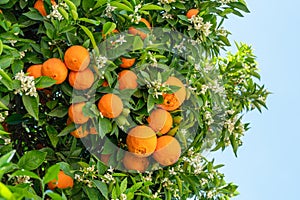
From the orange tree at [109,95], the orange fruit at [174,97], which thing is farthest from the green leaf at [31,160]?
the orange fruit at [174,97]

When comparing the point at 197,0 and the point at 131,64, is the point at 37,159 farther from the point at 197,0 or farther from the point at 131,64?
the point at 197,0

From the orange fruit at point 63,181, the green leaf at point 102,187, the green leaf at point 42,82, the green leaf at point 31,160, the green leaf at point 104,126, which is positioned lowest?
the orange fruit at point 63,181

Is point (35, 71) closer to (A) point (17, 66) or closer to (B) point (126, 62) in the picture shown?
(A) point (17, 66)

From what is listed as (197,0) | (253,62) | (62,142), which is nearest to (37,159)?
(62,142)

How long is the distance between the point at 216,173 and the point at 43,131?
51 centimetres

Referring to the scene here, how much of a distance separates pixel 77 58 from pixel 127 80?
14 cm

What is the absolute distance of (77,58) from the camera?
46.3 inches

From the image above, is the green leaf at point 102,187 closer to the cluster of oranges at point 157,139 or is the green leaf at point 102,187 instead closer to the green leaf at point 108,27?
the cluster of oranges at point 157,139

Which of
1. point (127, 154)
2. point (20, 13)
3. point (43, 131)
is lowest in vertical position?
point (43, 131)

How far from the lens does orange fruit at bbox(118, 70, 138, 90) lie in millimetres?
1249

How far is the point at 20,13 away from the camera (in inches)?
54.3

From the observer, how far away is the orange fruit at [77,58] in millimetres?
1173

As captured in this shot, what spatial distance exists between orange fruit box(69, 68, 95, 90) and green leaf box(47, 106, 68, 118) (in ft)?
0.29

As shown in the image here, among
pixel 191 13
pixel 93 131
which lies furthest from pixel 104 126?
pixel 191 13
